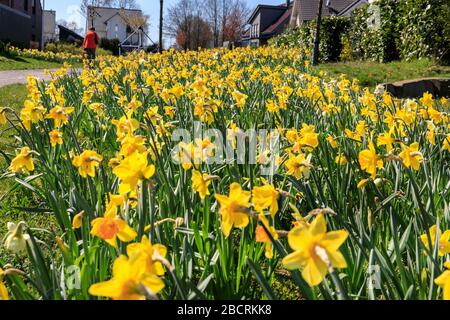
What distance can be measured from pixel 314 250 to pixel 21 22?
116 ft

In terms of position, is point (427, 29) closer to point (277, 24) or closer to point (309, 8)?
point (309, 8)

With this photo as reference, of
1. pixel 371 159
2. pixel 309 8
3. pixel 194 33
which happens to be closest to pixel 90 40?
pixel 371 159

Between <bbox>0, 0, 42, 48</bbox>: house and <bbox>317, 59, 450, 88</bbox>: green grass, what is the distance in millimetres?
22393

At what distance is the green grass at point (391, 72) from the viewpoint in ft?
30.3

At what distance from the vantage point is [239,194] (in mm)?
1041

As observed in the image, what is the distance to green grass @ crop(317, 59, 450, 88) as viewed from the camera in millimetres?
9250

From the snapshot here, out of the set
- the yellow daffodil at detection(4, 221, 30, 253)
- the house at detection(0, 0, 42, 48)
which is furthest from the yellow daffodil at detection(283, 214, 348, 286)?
the house at detection(0, 0, 42, 48)

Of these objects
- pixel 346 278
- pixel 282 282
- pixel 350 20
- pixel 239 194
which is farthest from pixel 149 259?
pixel 350 20

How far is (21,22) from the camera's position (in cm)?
→ 3169

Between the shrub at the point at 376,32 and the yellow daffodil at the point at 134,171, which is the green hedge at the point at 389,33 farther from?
the yellow daffodil at the point at 134,171

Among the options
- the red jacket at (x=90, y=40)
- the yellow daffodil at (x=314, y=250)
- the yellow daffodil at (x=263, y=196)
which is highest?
the red jacket at (x=90, y=40)

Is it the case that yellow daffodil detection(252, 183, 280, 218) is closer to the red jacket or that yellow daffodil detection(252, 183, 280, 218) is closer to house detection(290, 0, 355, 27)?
the red jacket

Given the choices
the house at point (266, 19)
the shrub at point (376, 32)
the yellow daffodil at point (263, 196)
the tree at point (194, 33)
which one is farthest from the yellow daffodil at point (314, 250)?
the tree at point (194, 33)

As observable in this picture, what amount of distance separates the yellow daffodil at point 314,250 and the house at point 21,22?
29090 mm
